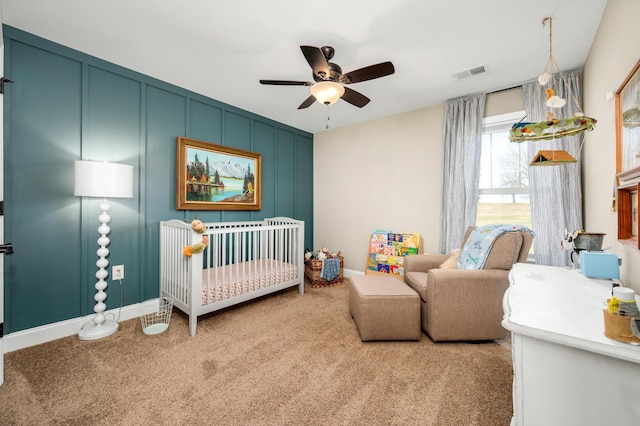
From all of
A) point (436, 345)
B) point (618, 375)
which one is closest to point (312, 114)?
point (436, 345)

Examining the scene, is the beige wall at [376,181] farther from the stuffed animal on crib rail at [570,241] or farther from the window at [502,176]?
the stuffed animal on crib rail at [570,241]

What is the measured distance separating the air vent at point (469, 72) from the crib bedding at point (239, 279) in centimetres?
264

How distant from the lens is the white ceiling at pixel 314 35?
1.68 meters

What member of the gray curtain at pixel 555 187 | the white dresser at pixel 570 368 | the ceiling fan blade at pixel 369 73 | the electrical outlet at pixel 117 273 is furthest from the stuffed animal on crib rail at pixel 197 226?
the gray curtain at pixel 555 187

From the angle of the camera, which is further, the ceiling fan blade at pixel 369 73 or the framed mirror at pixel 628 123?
the ceiling fan blade at pixel 369 73

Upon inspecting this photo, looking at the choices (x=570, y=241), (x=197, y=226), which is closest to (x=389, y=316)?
(x=570, y=241)

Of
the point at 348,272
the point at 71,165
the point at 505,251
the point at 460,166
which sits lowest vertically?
the point at 348,272

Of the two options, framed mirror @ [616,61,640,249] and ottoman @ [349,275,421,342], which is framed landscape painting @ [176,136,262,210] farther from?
framed mirror @ [616,61,640,249]

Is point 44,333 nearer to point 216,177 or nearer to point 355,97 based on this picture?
point 216,177

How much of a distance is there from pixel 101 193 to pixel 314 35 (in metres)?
2.02

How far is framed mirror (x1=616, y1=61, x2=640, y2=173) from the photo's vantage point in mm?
1159

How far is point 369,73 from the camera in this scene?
72.7 inches

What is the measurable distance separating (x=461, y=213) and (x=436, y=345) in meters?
1.54

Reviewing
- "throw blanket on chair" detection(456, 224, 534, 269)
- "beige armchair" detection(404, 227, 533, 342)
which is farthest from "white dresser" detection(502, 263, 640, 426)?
"throw blanket on chair" detection(456, 224, 534, 269)
